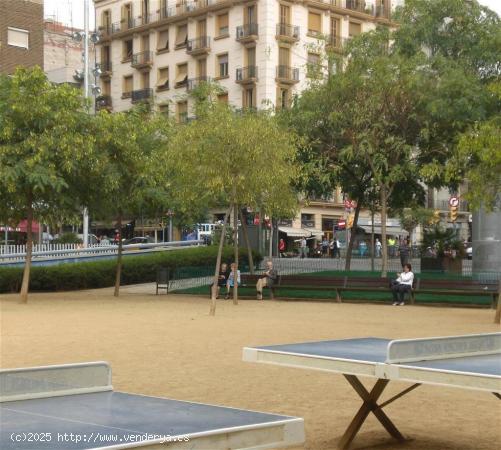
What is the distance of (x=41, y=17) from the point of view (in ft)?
180

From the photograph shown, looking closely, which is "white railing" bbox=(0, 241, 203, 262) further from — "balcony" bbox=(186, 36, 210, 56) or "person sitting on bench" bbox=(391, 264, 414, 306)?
"balcony" bbox=(186, 36, 210, 56)

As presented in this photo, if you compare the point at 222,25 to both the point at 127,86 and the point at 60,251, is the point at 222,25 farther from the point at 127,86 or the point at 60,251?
the point at 60,251

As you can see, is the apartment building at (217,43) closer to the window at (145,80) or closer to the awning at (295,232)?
the window at (145,80)

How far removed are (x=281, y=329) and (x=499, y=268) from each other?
59.2 ft

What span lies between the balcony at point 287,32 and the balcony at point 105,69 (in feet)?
54.8

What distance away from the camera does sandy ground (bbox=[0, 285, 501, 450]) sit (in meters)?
8.73

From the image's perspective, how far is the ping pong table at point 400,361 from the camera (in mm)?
6297

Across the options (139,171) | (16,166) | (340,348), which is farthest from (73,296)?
(340,348)


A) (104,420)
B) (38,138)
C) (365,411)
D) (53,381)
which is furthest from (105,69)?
(104,420)

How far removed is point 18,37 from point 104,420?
5230 centimetres

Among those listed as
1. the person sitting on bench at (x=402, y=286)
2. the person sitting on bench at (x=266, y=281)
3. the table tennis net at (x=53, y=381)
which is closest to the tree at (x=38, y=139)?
the person sitting on bench at (x=266, y=281)

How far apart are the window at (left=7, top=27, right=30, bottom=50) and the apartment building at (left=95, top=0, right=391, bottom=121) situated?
10.5 metres

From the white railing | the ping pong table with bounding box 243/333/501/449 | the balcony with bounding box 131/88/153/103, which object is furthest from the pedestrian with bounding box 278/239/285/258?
the ping pong table with bounding box 243/333/501/449

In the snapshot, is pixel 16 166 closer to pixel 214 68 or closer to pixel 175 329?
pixel 175 329
